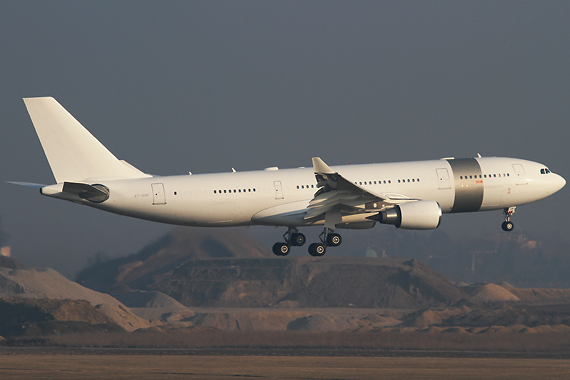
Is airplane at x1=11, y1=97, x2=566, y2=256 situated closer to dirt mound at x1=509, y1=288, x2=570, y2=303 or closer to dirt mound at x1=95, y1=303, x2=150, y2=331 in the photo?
dirt mound at x1=95, y1=303, x2=150, y2=331

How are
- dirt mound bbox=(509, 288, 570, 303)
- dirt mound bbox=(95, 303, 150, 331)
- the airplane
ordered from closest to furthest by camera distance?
the airplane, dirt mound bbox=(95, 303, 150, 331), dirt mound bbox=(509, 288, 570, 303)

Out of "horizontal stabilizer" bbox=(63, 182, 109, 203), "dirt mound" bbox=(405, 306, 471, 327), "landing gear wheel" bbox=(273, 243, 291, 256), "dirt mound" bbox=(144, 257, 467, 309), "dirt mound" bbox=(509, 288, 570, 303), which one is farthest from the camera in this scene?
"dirt mound" bbox=(144, 257, 467, 309)

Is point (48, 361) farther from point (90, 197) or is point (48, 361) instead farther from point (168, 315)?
point (168, 315)

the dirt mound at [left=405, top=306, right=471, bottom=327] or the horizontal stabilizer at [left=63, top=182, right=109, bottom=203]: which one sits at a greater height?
the horizontal stabilizer at [left=63, top=182, right=109, bottom=203]

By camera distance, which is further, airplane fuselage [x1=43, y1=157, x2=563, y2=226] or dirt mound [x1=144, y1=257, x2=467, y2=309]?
dirt mound [x1=144, y1=257, x2=467, y2=309]

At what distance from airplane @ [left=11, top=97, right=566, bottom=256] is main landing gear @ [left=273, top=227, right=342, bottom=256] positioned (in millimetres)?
82

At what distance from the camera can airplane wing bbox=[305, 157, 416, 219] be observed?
166ft

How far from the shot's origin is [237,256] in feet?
489

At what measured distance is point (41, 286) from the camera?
11519 cm

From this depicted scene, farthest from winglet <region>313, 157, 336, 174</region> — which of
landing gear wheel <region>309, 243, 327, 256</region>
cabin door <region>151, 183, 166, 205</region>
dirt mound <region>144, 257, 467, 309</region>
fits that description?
dirt mound <region>144, 257, 467, 309</region>

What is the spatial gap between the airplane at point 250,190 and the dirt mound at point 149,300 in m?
77.7

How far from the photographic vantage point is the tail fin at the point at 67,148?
52594mm

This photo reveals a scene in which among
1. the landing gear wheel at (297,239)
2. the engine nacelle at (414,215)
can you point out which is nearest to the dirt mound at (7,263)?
the landing gear wheel at (297,239)

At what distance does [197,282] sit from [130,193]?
94.4m
